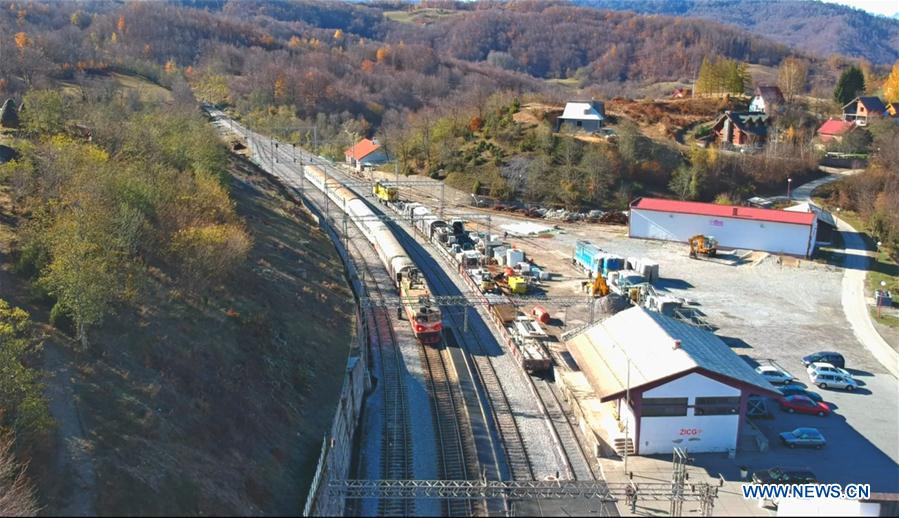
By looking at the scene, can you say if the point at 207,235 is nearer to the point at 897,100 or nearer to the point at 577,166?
the point at 577,166

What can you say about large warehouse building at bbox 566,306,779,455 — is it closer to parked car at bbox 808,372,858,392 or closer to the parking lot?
the parking lot

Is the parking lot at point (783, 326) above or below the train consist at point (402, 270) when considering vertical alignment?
below

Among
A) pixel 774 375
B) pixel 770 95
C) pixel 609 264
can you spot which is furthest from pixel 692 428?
pixel 770 95

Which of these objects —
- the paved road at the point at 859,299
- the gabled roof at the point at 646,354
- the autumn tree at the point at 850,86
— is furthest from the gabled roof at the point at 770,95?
the gabled roof at the point at 646,354

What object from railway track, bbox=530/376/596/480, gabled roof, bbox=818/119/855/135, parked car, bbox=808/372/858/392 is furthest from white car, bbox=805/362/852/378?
gabled roof, bbox=818/119/855/135

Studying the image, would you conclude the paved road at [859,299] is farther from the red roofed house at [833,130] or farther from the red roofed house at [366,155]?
the red roofed house at [366,155]

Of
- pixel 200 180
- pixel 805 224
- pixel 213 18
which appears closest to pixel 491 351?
pixel 200 180
